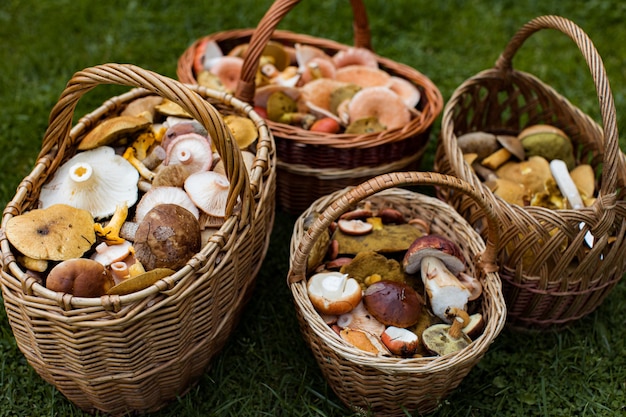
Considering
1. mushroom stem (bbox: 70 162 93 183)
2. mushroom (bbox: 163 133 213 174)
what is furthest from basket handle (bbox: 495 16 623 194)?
mushroom stem (bbox: 70 162 93 183)

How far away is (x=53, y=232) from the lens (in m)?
2.19

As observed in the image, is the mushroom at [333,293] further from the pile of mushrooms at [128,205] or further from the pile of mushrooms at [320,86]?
the pile of mushrooms at [320,86]

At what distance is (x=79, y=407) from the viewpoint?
8.23 ft

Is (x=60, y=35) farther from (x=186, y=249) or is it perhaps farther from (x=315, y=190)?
(x=186, y=249)

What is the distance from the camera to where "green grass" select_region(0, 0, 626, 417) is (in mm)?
2643

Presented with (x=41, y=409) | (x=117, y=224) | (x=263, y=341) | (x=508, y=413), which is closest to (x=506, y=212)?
(x=508, y=413)

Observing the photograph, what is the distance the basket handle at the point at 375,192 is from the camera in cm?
221

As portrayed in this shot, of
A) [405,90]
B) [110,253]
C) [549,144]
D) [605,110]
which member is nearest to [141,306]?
[110,253]

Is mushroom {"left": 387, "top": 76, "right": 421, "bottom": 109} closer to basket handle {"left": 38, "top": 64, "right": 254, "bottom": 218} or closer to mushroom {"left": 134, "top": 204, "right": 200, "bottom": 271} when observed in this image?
basket handle {"left": 38, "top": 64, "right": 254, "bottom": 218}

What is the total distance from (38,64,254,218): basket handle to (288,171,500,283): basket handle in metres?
0.28

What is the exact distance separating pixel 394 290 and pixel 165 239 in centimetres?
95

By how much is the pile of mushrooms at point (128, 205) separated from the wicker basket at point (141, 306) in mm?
73

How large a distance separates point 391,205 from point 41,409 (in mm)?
1864

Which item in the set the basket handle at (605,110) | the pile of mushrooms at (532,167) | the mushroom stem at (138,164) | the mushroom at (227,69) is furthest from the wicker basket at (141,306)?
the basket handle at (605,110)
